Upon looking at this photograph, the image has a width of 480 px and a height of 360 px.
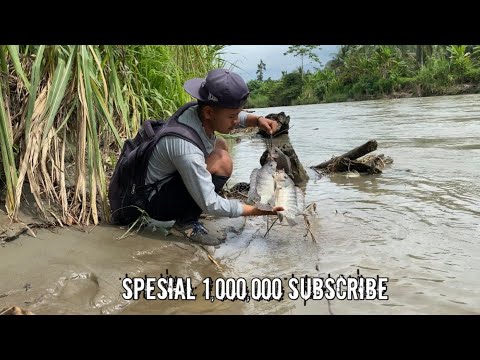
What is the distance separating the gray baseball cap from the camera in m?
2.34

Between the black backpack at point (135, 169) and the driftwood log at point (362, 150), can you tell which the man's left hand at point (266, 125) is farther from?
the driftwood log at point (362, 150)

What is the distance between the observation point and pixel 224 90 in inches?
92.0

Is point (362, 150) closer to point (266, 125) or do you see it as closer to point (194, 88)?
point (266, 125)

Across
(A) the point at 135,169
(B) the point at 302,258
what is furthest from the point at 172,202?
(B) the point at 302,258

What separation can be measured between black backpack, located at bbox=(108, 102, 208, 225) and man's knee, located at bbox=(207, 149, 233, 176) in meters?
0.06

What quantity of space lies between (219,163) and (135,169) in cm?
49

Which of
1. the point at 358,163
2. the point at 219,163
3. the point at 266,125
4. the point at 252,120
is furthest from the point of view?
the point at 358,163

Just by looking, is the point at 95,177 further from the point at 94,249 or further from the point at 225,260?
the point at 225,260

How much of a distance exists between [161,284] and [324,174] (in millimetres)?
3228

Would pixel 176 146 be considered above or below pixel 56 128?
below

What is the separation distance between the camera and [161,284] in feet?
6.36

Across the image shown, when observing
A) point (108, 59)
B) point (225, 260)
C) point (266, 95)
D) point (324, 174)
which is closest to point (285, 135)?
point (324, 174)

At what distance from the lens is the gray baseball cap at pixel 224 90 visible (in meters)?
2.34
